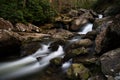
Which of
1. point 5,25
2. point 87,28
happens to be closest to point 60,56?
point 5,25

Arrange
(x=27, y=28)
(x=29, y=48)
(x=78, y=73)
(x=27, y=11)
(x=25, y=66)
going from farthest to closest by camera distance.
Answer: (x=27, y=11) → (x=27, y=28) → (x=29, y=48) → (x=25, y=66) → (x=78, y=73)

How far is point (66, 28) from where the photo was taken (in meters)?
21.3

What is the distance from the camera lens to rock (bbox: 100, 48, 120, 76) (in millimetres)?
8482

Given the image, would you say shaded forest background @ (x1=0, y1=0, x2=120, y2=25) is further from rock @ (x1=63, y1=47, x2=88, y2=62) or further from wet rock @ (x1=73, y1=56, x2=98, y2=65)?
wet rock @ (x1=73, y1=56, x2=98, y2=65)

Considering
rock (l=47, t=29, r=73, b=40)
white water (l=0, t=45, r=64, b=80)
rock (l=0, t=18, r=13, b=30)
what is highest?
rock (l=0, t=18, r=13, b=30)

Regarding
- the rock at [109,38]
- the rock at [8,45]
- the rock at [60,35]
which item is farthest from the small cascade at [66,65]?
the rock at [60,35]

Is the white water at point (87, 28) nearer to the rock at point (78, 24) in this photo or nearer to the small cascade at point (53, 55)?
the rock at point (78, 24)

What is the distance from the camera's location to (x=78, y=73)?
31.0ft

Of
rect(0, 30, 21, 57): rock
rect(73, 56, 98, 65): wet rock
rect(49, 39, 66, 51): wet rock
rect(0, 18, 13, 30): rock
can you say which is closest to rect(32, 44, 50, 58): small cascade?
rect(49, 39, 66, 51): wet rock

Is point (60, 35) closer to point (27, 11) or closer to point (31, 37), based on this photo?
point (31, 37)

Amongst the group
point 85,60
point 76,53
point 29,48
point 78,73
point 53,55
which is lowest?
point 78,73

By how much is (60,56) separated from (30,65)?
186 cm

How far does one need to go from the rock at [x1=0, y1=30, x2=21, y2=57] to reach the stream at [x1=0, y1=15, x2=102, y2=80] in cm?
144

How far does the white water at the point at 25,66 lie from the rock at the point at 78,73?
250cm
